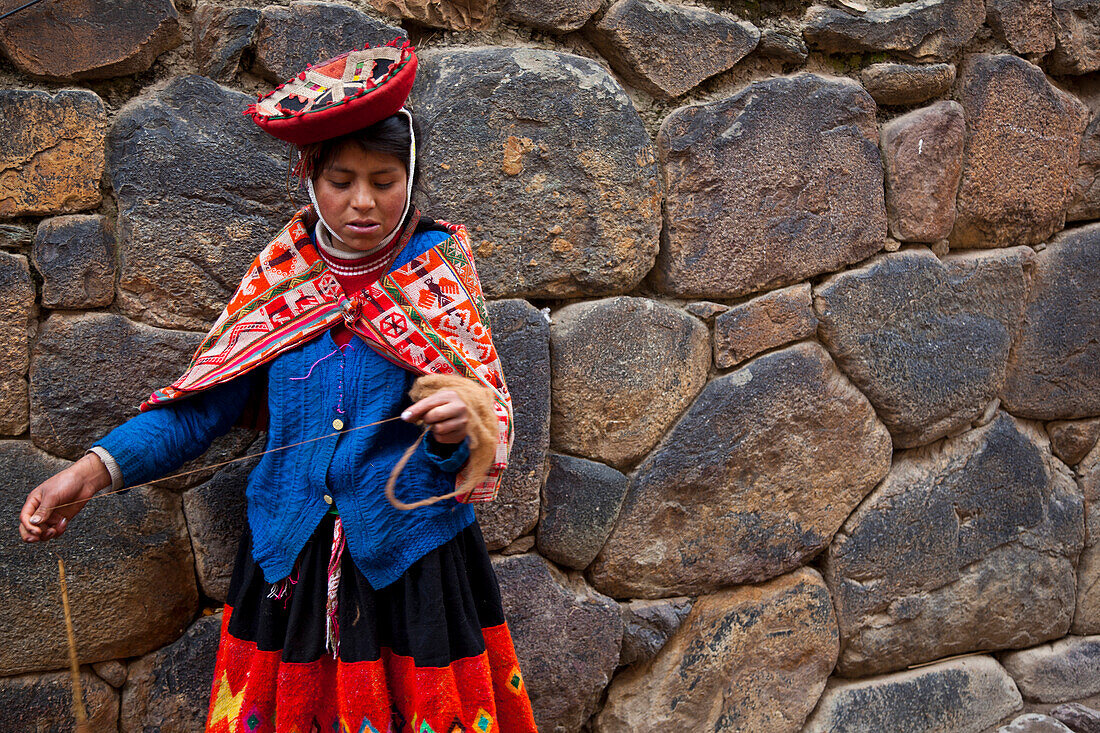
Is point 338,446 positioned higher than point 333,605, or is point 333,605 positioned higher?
point 338,446

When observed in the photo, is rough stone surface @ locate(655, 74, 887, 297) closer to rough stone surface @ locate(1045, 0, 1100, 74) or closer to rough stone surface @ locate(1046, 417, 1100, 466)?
rough stone surface @ locate(1045, 0, 1100, 74)

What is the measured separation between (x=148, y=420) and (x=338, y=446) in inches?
12.7

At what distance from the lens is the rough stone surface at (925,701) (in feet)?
7.47

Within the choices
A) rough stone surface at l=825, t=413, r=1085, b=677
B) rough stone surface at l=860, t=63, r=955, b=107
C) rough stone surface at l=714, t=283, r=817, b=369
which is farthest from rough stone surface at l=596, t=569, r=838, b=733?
rough stone surface at l=860, t=63, r=955, b=107

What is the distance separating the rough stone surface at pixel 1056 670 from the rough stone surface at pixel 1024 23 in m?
1.79

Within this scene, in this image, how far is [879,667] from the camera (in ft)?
7.59

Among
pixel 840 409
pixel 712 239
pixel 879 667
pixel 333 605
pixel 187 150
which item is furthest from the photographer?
pixel 879 667

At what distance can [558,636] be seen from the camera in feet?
Result: 6.40

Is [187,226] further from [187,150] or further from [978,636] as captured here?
[978,636]

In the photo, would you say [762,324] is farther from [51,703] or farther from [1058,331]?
[51,703]

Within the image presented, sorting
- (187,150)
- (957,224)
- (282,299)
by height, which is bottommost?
(957,224)

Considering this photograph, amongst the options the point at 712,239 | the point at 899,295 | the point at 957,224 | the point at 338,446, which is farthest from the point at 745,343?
the point at 338,446

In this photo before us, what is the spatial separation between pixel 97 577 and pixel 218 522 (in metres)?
0.24

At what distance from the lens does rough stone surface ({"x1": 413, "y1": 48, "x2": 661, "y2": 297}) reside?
1.79m
